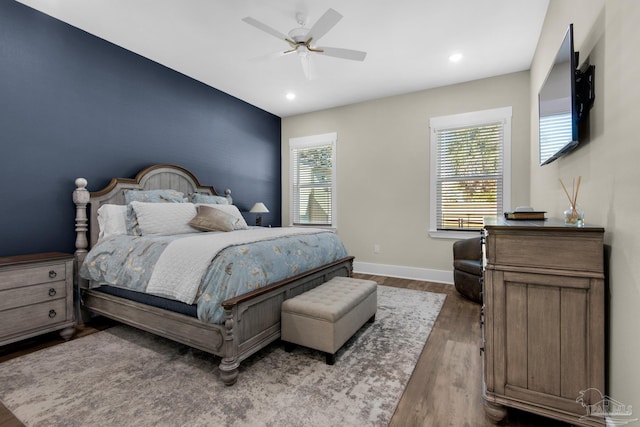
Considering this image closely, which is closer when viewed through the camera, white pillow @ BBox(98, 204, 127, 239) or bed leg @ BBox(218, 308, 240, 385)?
bed leg @ BBox(218, 308, 240, 385)

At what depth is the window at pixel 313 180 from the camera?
210 inches

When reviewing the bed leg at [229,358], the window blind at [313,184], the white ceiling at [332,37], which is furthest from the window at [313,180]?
the bed leg at [229,358]

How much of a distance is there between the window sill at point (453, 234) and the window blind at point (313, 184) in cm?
177

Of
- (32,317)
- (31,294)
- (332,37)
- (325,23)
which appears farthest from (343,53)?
(32,317)

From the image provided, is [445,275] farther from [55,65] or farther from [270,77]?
[55,65]

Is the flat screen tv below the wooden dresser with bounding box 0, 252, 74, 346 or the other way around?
the other way around

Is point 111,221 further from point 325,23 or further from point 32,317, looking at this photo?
point 325,23

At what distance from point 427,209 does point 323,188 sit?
1876 mm

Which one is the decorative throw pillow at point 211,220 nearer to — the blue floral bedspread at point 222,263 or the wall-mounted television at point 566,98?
the blue floral bedspread at point 222,263

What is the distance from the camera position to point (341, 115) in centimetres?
518

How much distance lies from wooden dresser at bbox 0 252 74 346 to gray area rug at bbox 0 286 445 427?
0.20m

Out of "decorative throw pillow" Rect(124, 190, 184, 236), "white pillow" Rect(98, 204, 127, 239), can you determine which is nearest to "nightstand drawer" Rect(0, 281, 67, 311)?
"white pillow" Rect(98, 204, 127, 239)

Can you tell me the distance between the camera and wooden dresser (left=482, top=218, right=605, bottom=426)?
1314mm

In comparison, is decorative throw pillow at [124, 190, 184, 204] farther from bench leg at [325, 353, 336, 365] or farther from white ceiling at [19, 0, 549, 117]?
bench leg at [325, 353, 336, 365]
